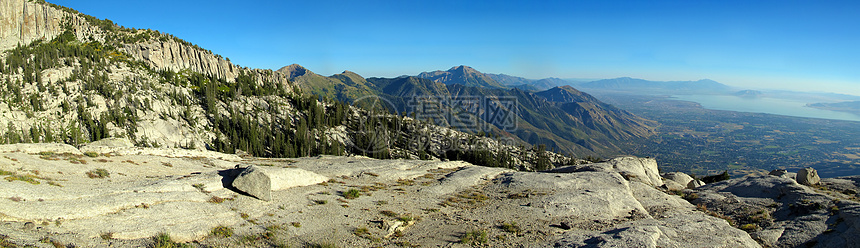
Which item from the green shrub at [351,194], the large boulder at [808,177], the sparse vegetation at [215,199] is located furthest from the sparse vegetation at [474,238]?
the large boulder at [808,177]

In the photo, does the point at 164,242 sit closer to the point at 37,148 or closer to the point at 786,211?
the point at 37,148

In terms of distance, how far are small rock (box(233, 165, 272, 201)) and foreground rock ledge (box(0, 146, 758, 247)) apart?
0.59 m

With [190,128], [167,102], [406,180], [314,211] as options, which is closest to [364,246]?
[314,211]

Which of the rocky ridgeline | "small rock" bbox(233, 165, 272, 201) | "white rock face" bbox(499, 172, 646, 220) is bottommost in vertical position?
"white rock face" bbox(499, 172, 646, 220)

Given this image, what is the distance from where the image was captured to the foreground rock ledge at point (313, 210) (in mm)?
19578

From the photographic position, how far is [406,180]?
45375mm

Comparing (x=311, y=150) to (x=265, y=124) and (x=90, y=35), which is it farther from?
(x=90, y=35)

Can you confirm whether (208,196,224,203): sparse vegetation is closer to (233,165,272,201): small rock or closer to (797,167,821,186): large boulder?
(233,165,272,201): small rock

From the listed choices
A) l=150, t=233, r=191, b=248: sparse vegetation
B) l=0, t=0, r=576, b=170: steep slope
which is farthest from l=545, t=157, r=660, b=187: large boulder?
l=0, t=0, r=576, b=170: steep slope

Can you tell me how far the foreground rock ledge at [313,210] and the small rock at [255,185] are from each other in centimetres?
59

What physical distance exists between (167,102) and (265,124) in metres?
41.5

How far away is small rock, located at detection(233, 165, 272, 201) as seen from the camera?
28250 millimetres

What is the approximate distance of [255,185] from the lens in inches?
1118

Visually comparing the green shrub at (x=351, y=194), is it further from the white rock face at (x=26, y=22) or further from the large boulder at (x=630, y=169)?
the white rock face at (x=26, y=22)
